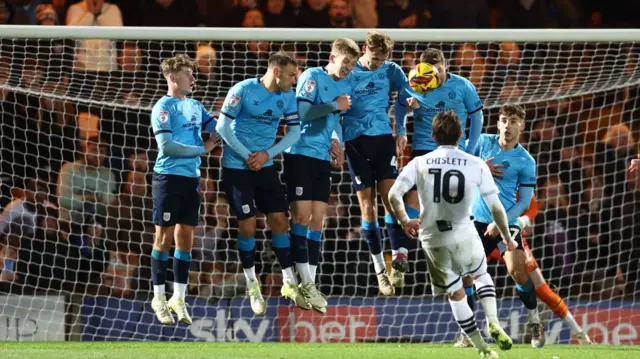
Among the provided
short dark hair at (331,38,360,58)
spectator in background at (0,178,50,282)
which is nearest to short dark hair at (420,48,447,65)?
short dark hair at (331,38,360,58)

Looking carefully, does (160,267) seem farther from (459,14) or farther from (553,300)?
(459,14)

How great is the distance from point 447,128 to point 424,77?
1758 millimetres

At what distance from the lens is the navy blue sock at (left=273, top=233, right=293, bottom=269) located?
9.54 metres

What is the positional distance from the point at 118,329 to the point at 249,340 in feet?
4.09

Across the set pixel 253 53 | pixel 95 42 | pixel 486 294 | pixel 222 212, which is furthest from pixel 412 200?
pixel 95 42

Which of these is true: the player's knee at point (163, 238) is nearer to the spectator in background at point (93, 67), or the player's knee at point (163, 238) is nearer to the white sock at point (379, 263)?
the white sock at point (379, 263)

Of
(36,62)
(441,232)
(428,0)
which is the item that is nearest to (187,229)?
(441,232)

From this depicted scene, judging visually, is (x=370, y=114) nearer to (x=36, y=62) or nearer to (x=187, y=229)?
(x=187, y=229)

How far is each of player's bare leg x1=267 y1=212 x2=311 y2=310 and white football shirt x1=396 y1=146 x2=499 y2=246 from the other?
1.97 metres

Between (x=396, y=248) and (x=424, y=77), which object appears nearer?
(x=424, y=77)

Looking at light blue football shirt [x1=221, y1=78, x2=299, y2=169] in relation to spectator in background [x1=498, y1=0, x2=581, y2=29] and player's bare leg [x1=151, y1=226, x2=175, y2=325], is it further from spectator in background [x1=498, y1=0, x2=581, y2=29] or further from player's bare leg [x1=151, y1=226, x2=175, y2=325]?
spectator in background [x1=498, y1=0, x2=581, y2=29]

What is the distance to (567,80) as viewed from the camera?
490 inches

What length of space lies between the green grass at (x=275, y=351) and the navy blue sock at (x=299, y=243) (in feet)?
2.39

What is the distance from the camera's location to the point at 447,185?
7656mm
